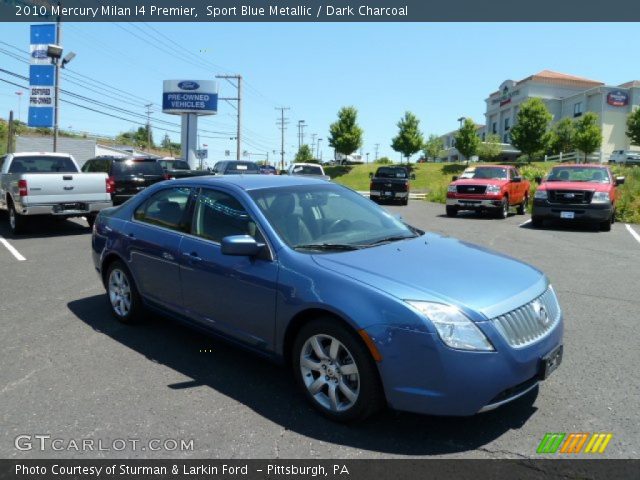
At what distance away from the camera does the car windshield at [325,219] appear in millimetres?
3896

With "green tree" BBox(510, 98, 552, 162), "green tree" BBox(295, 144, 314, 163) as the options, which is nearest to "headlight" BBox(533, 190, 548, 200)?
"green tree" BBox(510, 98, 552, 162)

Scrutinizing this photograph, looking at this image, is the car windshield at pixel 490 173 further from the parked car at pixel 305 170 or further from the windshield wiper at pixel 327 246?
the windshield wiper at pixel 327 246

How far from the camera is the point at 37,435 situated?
321 centimetres

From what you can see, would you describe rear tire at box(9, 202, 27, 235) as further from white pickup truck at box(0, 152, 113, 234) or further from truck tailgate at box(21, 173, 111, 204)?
truck tailgate at box(21, 173, 111, 204)

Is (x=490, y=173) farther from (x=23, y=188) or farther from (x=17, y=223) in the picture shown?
(x=17, y=223)

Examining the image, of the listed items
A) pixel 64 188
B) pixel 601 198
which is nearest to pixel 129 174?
pixel 64 188

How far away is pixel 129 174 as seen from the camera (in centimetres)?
1498

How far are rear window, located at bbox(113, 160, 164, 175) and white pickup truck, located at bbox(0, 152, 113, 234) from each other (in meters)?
2.45

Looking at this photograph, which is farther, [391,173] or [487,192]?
[391,173]

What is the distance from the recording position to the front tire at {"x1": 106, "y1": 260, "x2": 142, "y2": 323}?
5129mm

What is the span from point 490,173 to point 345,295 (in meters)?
16.2

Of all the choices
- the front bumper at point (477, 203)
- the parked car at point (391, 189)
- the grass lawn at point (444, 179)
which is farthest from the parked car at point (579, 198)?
the parked car at point (391, 189)
